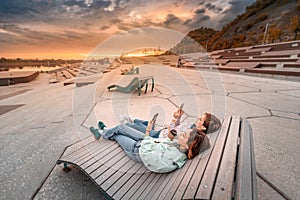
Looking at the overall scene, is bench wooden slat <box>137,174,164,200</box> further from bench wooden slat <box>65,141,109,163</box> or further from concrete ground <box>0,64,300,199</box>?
bench wooden slat <box>65,141,109,163</box>

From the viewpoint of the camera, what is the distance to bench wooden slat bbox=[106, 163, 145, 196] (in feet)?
3.96

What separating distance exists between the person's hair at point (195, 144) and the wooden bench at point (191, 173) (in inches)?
1.8

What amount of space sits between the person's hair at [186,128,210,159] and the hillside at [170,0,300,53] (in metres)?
13.6

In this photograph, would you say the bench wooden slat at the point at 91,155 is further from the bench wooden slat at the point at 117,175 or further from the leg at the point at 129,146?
the bench wooden slat at the point at 117,175

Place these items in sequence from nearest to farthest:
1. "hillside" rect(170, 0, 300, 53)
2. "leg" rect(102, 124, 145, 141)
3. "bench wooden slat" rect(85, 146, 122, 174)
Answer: "bench wooden slat" rect(85, 146, 122, 174)
"leg" rect(102, 124, 145, 141)
"hillside" rect(170, 0, 300, 53)

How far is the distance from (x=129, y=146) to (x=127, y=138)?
0.18m

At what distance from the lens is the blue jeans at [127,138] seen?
1.63 meters

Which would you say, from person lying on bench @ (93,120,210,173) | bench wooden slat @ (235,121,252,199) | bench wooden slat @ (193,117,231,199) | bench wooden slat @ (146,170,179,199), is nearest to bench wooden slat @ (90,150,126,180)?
person lying on bench @ (93,120,210,173)

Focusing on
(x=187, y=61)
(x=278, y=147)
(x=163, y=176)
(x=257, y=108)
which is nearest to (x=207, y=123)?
(x=163, y=176)

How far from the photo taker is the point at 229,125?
170 centimetres

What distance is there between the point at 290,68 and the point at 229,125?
9.07m

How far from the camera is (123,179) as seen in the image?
52.1 inches

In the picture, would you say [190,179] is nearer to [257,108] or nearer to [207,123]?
[207,123]

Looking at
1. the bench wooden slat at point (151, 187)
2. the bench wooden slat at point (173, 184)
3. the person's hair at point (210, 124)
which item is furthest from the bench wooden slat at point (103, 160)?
the person's hair at point (210, 124)
